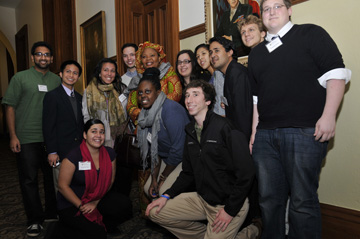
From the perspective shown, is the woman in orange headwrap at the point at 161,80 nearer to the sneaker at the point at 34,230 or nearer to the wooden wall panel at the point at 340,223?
the sneaker at the point at 34,230

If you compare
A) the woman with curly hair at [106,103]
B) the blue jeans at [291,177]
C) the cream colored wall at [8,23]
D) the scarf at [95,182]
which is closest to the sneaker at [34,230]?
the scarf at [95,182]

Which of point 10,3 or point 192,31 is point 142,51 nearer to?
point 192,31

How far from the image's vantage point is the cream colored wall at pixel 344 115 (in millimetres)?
2039

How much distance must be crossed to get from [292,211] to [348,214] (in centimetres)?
75

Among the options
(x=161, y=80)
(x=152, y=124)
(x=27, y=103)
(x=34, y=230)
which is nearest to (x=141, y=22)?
(x=161, y=80)

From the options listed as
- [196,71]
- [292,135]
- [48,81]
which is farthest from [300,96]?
[48,81]

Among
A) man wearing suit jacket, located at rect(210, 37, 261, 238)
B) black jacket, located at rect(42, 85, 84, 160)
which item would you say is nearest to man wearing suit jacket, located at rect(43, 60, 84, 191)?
black jacket, located at rect(42, 85, 84, 160)

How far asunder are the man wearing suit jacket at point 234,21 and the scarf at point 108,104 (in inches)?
51.6

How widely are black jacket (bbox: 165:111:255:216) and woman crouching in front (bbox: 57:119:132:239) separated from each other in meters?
0.90

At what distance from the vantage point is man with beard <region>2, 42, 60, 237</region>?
277 cm

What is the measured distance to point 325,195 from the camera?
90.5 inches

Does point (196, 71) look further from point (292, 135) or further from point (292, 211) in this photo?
point (292, 211)

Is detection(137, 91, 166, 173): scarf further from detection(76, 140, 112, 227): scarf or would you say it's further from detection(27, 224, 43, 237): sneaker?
detection(27, 224, 43, 237): sneaker

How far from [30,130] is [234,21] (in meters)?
2.27
